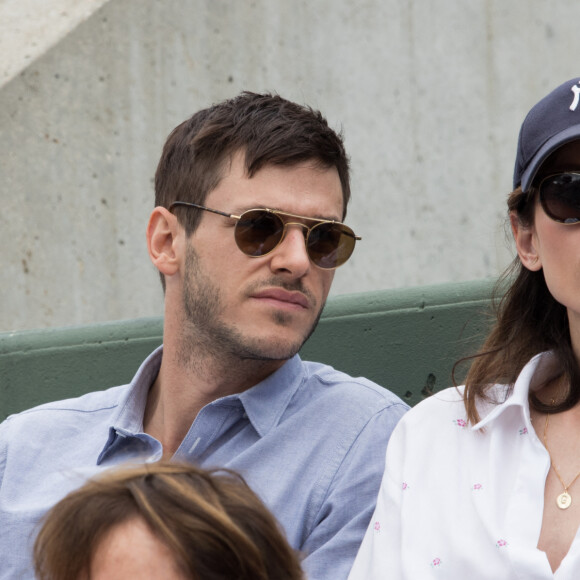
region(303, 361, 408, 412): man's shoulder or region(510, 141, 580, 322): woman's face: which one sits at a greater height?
region(510, 141, 580, 322): woman's face

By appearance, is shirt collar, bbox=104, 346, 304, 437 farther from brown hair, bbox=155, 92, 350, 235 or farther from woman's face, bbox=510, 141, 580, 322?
woman's face, bbox=510, 141, 580, 322

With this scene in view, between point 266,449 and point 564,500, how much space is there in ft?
2.35

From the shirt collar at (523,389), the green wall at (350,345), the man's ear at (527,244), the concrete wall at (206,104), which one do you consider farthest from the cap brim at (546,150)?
the concrete wall at (206,104)

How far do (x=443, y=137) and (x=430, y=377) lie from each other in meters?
1.43

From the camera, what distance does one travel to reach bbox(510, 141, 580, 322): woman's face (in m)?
1.83

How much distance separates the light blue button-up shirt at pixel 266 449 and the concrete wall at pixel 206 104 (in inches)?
66.4

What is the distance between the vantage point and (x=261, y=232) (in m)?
2.39

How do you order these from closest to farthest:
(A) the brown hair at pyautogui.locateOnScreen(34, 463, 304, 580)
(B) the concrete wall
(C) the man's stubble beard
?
(A) the brown hair at pyautogui.locateOnScreen(34, 463, 304, 580)
(C) the man's stubble beard
(B) the concrete wall

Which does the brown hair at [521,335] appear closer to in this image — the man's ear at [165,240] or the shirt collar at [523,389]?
the shirt collar at [523,389]

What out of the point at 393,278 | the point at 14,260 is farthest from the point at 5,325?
the point at 393,278

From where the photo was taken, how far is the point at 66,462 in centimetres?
245

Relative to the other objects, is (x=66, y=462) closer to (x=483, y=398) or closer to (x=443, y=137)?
(x=483, y=398)

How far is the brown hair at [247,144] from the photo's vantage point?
244 cm

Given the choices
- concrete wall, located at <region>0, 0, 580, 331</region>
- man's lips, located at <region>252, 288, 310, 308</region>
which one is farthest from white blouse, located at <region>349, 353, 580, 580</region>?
concrete wall, located at <region>0, 0, 580, 331</region>
